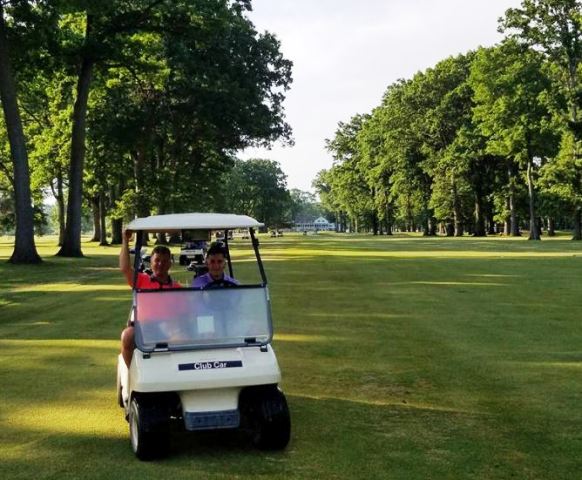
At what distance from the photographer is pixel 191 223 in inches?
253

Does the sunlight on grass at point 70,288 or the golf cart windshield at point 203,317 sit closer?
the golf cart windshield at point 203,317

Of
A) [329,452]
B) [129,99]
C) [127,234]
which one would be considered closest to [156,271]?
[127,234]

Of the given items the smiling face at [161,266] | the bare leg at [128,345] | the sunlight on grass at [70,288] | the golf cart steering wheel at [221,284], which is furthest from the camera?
the sunlight on grass at [70,288]

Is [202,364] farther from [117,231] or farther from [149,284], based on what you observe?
[117,231]

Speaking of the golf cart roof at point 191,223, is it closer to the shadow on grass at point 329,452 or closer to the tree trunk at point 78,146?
the shadow on grass at point 329,452

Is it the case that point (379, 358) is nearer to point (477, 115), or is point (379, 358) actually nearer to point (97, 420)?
point (97, 420)

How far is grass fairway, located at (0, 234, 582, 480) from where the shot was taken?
5.57m

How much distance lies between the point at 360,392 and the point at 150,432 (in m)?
3.04

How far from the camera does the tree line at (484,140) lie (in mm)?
60688

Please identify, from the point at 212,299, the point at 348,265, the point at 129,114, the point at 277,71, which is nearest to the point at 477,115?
the point at 277,71

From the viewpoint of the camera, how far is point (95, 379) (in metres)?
8.66

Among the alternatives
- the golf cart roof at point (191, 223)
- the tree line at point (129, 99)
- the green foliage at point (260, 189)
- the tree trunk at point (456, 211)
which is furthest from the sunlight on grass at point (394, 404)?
the green foliage at point (260, 189)

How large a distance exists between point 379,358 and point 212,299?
4.15 metres

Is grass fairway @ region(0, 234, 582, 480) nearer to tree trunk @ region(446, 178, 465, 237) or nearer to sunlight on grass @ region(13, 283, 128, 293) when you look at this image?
sunlight on grass @ region(13, 283, 128, 293)
